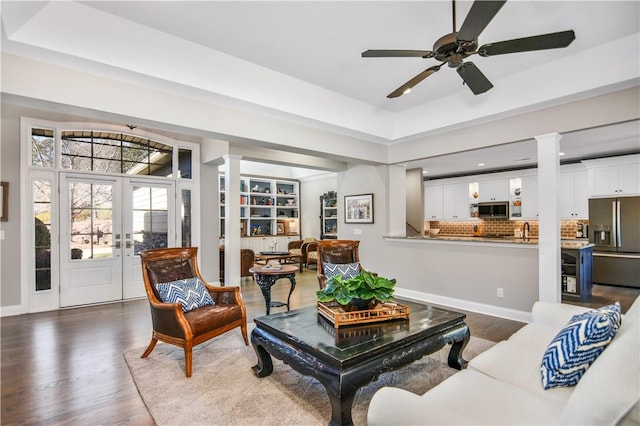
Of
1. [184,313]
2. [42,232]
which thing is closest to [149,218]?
[42,232]

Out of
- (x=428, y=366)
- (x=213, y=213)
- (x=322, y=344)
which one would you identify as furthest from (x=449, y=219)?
(x=322, y=344)

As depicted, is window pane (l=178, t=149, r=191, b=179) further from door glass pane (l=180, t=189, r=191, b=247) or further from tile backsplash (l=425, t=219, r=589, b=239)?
tile backsplash (l=425, t=219, r=589, b=239)

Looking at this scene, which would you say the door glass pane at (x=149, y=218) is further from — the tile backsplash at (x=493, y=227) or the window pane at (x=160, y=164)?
the tile backsplash at (x=493, y=227)

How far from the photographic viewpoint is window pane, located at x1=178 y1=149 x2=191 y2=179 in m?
6.20

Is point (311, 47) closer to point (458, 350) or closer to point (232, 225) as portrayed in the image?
point (458, 350)

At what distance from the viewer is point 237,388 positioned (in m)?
2.52

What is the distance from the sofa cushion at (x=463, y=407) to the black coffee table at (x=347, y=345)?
1.62 ft

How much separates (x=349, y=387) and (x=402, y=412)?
1.90 feet

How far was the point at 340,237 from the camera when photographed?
6703 mm

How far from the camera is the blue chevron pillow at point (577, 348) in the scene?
58.2 inches

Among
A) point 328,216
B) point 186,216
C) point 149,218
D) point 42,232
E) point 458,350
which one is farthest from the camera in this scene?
point 328,216

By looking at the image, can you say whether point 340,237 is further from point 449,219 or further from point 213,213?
point 449,219

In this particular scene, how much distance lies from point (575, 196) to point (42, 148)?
9.39 meters

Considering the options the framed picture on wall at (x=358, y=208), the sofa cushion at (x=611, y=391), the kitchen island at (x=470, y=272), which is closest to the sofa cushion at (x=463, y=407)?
the sofa cushion at (x=611, y=391)
